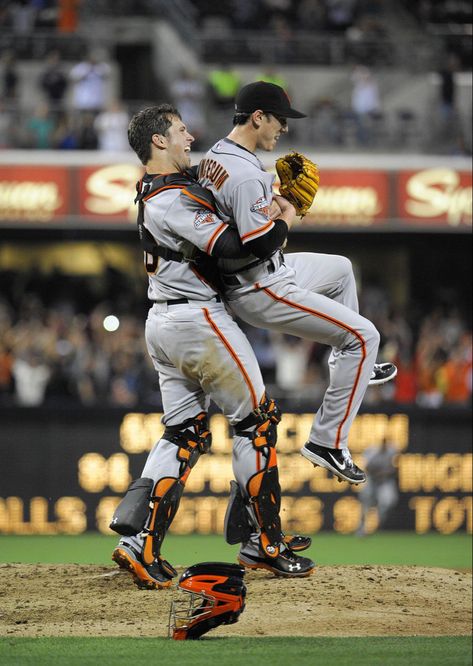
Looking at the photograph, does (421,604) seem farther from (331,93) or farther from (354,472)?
(331,93)

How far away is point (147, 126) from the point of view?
6.48 meters

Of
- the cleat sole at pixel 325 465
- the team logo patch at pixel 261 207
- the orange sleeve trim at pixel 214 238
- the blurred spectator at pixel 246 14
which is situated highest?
the blurred spectator at pixel 246 14

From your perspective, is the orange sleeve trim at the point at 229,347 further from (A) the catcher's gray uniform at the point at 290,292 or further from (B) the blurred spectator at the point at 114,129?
(B) the blurred spectator at the point at 114,129

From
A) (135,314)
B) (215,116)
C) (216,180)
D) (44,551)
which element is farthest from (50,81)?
(216,180)

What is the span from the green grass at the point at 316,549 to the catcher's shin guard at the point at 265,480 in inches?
156

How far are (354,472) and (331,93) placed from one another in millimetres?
15225

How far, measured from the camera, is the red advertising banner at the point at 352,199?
18375 mm

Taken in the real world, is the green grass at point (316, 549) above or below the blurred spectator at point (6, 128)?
below

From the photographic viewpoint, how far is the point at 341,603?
6.66 metres

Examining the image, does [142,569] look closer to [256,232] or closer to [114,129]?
[256,232]

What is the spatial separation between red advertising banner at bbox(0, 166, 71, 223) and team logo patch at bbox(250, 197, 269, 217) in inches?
482

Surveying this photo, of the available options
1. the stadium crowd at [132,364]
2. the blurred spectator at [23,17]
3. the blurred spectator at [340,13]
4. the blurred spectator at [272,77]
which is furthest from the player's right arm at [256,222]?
the blurred spectator at [340,13]

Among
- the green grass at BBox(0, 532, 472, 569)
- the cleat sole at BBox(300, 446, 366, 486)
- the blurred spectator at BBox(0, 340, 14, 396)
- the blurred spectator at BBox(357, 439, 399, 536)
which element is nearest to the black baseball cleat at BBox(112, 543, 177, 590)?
the cleat sole at BBox(300, 446, 366, 486)

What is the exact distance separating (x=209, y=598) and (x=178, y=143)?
2.30m
